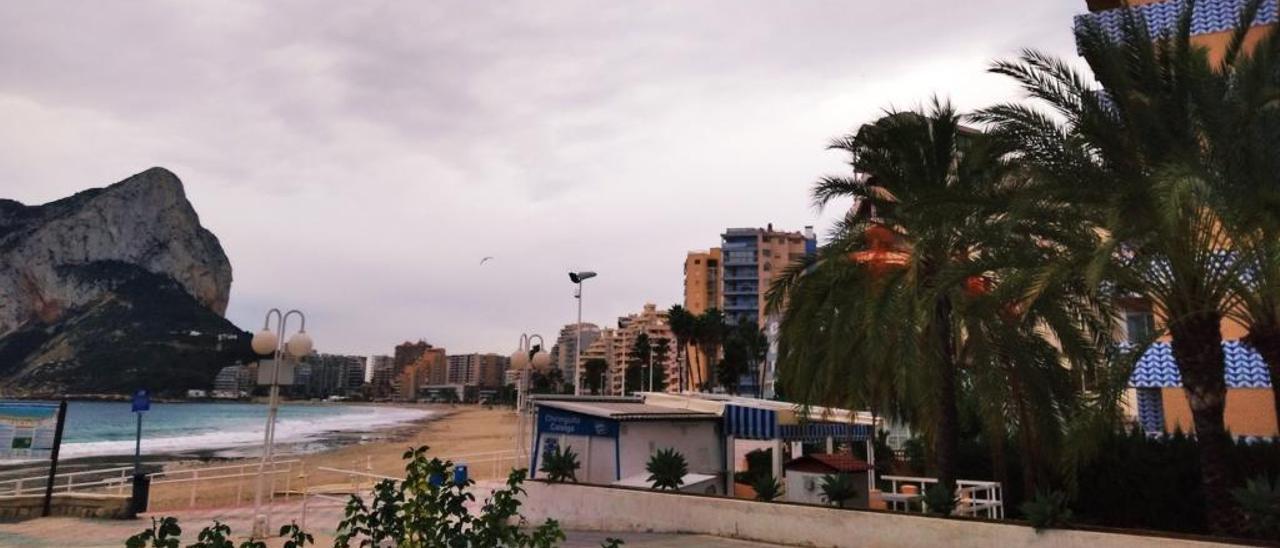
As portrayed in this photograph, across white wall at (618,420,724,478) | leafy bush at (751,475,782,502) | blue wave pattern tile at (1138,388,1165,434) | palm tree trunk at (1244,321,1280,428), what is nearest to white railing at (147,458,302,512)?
white wall at (618,420,724,478)

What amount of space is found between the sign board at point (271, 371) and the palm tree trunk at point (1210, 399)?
12.8 metres

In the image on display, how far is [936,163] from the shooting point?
43.0 ft

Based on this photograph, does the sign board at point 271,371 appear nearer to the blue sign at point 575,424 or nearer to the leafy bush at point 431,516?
the blue sign at point 575,424

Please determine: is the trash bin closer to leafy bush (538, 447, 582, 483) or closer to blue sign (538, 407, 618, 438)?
blue sign (538, 407, 618, 438)

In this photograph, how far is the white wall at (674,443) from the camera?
15.2 meters

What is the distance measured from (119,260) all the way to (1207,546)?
9122 inches

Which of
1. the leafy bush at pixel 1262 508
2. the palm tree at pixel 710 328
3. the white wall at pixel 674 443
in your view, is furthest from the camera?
the palm tree at pixel 710 328

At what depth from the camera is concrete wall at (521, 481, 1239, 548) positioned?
8.63 metres

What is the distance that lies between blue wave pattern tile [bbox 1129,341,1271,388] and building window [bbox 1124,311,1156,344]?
892 mm

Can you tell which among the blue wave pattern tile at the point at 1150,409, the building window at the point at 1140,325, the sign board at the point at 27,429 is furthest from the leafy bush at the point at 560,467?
the blue wave pattern tile at the point at 1150,409

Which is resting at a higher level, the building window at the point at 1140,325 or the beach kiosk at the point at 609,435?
the building window at the point at 1140,325

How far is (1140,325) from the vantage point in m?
16.6

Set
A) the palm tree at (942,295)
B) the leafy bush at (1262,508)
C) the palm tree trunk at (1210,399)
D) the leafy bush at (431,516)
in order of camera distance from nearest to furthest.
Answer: the leafy bush at (431,516), the leafy bush at (1262,508), the palm tree trunk at (1210,399), the palm tree at (942,295)

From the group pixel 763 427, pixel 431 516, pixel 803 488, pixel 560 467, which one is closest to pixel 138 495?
pixel 560 467
